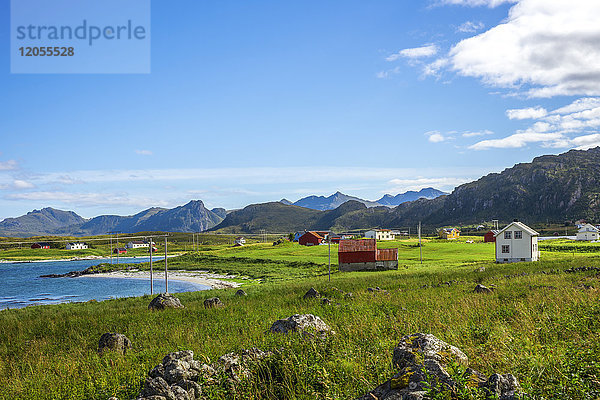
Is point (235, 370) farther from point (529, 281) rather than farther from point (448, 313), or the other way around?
point (529, 281)

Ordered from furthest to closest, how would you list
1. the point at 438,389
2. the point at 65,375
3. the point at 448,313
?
the point at 448,313, the point at 65,375, the point at 438,389

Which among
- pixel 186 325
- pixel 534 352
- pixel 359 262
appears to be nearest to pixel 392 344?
pixel 534 352

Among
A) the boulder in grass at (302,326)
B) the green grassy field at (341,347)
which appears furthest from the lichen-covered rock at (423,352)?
the boulder in grass at (302,326)

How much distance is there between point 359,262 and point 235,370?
2273 inches

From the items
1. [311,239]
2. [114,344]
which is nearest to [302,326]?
[114,344]

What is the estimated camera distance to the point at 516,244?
60.0 meters

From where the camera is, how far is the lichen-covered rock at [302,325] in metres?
12.3

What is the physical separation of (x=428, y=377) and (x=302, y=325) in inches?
269

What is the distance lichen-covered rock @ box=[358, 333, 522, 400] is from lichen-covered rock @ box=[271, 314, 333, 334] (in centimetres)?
469

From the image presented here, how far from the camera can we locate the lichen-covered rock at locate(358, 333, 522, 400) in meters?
5.91

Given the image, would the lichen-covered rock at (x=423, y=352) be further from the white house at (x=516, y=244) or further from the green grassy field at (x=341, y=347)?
the white house at (x=516, y=244)

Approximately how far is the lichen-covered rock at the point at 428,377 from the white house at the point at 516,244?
59.3m

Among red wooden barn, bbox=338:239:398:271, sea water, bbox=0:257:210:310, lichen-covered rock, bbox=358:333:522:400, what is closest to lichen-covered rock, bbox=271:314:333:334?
lichen-covered rock, bbox=358:333:522:400

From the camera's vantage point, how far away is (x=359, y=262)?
6544 centimetres
